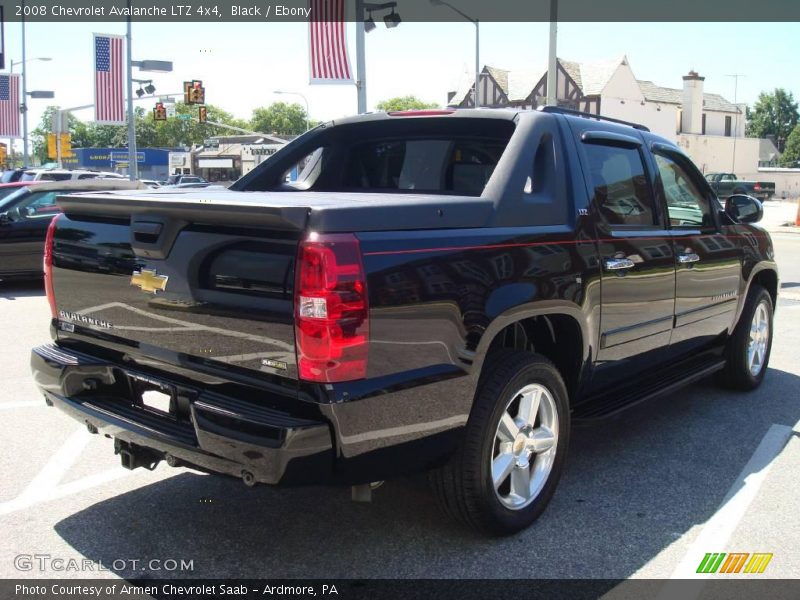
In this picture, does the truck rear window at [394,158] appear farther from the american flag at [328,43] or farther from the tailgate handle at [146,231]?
the american flag at [328,43]

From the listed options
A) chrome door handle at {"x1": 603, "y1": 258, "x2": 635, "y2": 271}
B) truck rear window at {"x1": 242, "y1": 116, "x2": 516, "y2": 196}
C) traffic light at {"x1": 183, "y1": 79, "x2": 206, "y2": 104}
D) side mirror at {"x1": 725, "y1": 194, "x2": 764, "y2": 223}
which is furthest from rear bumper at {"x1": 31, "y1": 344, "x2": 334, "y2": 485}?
traffic light at {"x1": 183, "y1": 79, "x2": 206, "y2": 104}

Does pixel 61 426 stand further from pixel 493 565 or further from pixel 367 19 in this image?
pixel 367 19

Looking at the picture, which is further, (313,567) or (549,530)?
(549,530)

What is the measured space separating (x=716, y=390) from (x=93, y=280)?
15.4 feet

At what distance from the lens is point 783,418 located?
17.5 ft

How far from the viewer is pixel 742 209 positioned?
5.57 metres

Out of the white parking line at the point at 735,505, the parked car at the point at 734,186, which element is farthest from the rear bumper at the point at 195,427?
the parked car at the point at 734,186

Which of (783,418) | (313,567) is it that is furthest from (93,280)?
(783,418)

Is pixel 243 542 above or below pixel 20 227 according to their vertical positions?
below

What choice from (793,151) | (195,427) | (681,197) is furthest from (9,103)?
(793,151)

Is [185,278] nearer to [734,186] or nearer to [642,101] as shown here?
[734,186]

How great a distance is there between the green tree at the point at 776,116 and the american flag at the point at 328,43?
121653 millimetres

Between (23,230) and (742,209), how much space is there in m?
9.55

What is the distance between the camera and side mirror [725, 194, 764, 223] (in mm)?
5551
